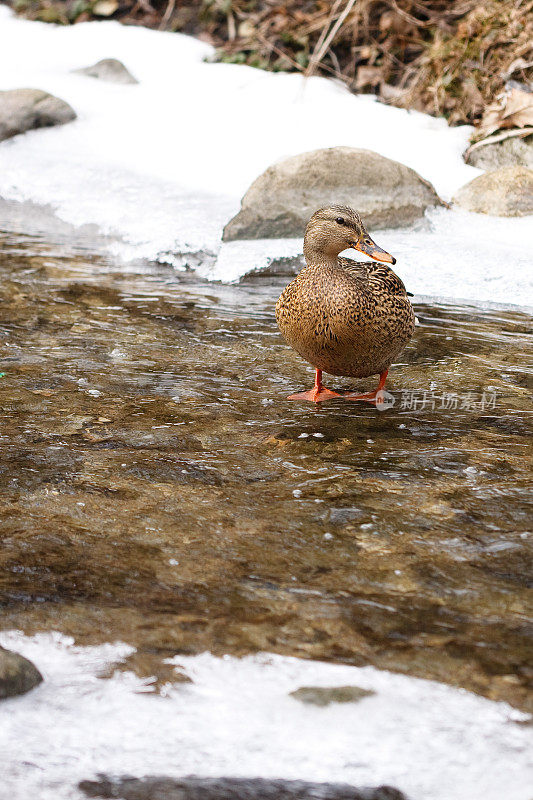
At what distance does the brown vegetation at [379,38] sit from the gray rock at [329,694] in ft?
26.1

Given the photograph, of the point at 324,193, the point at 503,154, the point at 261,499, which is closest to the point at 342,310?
the point at 261,499

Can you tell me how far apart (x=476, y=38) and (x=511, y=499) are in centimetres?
761

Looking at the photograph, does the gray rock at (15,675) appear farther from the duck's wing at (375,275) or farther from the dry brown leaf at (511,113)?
the dry brown leaf at (511,113)

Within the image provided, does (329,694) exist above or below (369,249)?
below

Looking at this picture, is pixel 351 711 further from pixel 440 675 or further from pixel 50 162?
pixel 50 162

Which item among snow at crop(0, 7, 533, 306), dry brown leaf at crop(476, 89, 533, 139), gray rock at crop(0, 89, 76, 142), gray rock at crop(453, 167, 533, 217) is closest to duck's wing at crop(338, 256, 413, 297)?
snow at crop(0, 7, 533, 306)

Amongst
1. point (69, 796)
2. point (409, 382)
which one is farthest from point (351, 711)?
point (409, 382)

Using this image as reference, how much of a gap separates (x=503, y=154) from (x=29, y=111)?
4733 millimetres

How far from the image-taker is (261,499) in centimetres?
291

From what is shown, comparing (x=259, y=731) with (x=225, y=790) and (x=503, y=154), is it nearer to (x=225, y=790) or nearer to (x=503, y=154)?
(x=225, y=790)

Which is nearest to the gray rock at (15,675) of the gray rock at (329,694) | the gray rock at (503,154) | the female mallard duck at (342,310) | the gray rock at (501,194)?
the gray rock at (329,694)

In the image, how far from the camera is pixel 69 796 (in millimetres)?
1729

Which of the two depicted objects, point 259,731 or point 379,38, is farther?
point 379,38

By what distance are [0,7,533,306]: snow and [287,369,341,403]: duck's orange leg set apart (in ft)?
6.44
